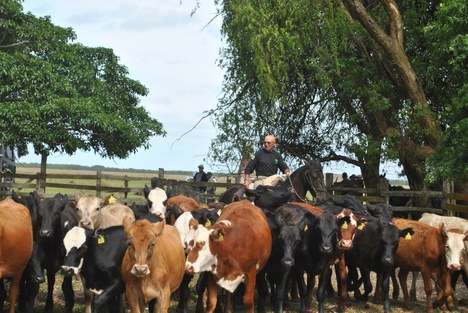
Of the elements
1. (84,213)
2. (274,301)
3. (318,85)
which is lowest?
(274,301)

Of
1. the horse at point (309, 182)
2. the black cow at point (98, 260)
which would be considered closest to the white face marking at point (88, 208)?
the black cow at point (98, 260)

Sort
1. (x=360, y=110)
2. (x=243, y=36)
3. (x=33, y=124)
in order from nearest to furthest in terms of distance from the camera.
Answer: (x=243, y=36)
(x=360, y=110)
(x=33, y=124)

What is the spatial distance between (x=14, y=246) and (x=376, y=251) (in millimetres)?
5263

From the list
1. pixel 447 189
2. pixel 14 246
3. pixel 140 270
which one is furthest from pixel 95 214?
pixel 447 189

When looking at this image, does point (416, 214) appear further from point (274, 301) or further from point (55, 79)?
point (55, 79)

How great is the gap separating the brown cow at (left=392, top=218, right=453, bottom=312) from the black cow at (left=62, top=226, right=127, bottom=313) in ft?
16.4

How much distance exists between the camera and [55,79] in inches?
1299

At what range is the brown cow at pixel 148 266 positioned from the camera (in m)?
8.55

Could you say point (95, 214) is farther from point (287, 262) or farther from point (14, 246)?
point (287, 262)

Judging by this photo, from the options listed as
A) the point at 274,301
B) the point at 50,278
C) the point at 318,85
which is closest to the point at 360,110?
the point at 318,85

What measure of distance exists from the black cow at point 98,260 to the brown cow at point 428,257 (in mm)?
5008

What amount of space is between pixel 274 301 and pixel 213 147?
43.0 feet

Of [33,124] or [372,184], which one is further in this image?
[33,124]

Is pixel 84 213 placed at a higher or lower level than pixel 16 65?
lower
